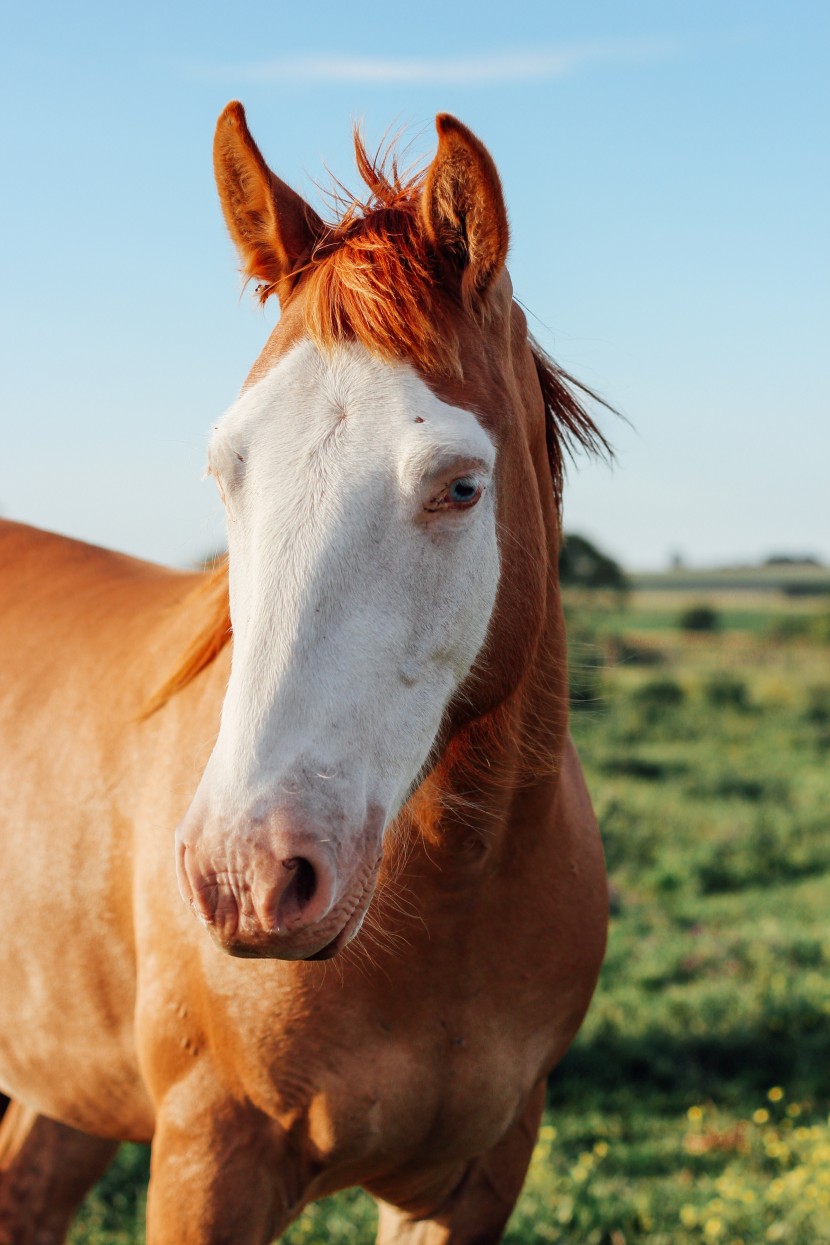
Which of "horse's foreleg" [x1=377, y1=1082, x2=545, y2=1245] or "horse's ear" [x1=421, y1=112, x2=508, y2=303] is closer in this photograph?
"horse's ear" [x1=421, y1=112, x2=508, y2=303]

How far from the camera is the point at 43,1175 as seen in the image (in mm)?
3465

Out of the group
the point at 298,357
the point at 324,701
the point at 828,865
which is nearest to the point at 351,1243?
the point at 324,701

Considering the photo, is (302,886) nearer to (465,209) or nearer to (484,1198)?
(465,209)

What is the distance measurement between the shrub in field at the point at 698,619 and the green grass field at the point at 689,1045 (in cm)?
2115

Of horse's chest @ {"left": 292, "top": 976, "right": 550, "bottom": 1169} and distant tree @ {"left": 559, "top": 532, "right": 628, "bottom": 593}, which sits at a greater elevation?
distant tree @ {"left": 559, "top": 532, "right": 628, "bottom": 593}

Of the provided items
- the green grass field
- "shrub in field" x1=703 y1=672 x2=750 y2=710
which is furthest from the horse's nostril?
"shrub in field" x1=703 y1=672 x2=750 y2=710

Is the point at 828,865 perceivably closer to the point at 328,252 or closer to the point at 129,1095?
the point at 129,1095

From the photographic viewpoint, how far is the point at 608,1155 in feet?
16.3

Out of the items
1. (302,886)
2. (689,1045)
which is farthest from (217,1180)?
(689,1045)

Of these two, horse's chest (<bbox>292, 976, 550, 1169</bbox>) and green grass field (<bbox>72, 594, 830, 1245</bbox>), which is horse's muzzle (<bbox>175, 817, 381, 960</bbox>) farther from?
green grass field (<bbox>72, 594, 830, 1245</bbox>)

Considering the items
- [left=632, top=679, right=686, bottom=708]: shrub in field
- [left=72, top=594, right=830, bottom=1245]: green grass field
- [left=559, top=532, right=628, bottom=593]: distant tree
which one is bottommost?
[left=72, top=594, right=830, bottom=1245]: green grass field

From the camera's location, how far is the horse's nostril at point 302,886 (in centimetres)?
165

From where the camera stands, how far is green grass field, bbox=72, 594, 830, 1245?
13.9 ft

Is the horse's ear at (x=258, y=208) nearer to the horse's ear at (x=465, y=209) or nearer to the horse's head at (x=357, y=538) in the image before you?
the horse's head at (x=357, y=538)
